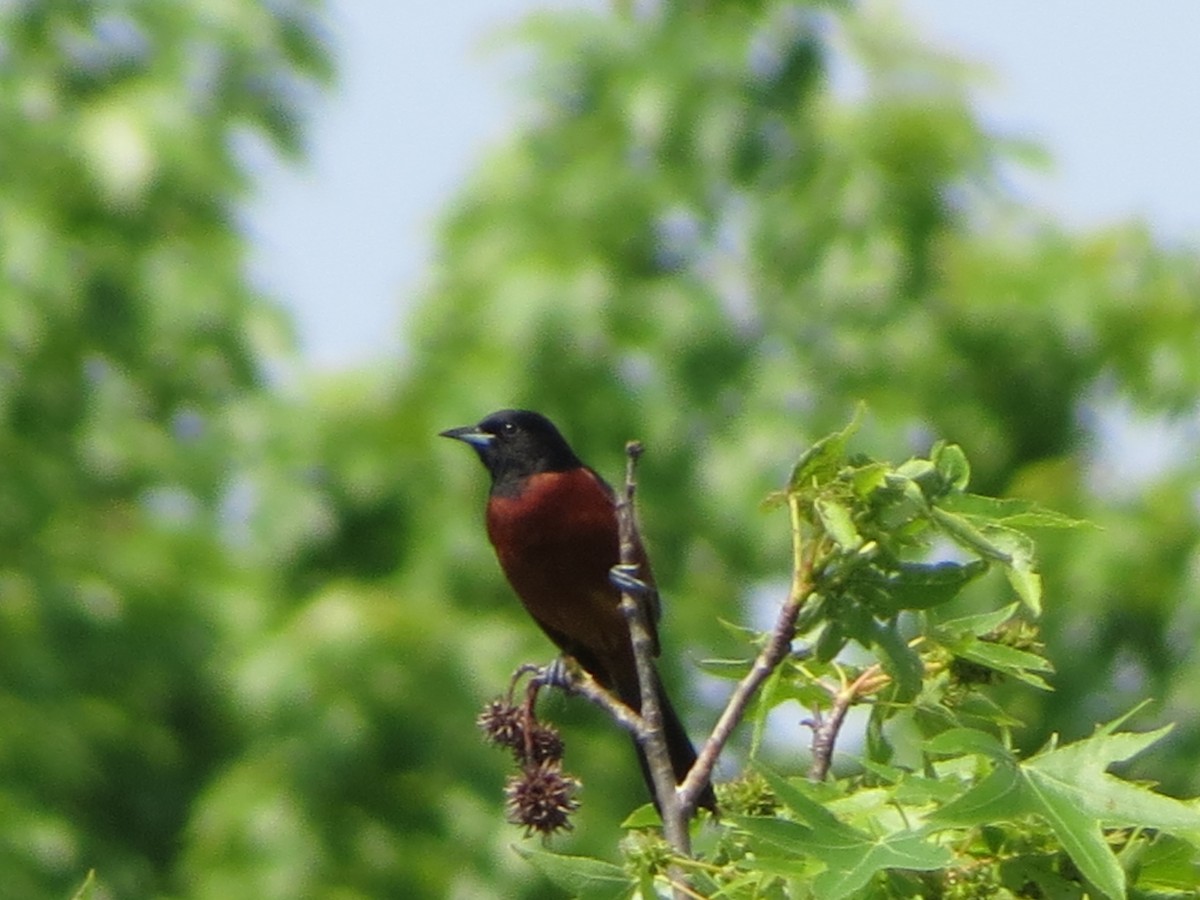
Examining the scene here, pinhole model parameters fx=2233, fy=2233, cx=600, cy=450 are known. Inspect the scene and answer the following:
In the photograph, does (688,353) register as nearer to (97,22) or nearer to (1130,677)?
(1130,677)

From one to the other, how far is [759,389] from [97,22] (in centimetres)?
352

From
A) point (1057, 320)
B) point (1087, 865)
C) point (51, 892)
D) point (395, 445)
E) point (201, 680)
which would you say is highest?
point (1057, 320)

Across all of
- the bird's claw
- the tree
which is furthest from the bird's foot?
the tree

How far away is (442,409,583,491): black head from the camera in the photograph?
5.41 m

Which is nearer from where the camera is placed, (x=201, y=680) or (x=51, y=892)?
(x=51, y=892)

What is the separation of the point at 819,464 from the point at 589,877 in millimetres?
493

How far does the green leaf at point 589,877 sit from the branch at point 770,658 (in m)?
0.11

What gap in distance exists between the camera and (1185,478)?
9.15 m

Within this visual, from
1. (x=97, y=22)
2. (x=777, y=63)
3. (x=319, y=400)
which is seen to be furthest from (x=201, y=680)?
(x=777, y=63)

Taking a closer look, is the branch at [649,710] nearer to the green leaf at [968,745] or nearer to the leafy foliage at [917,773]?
the leafy foliage at [917,773]

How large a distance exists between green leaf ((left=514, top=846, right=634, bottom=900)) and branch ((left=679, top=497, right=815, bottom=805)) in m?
0.11

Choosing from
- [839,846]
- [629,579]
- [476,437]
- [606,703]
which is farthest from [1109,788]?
[476,437]

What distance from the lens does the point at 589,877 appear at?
7.62 feet

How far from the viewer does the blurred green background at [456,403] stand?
28.8 feet
